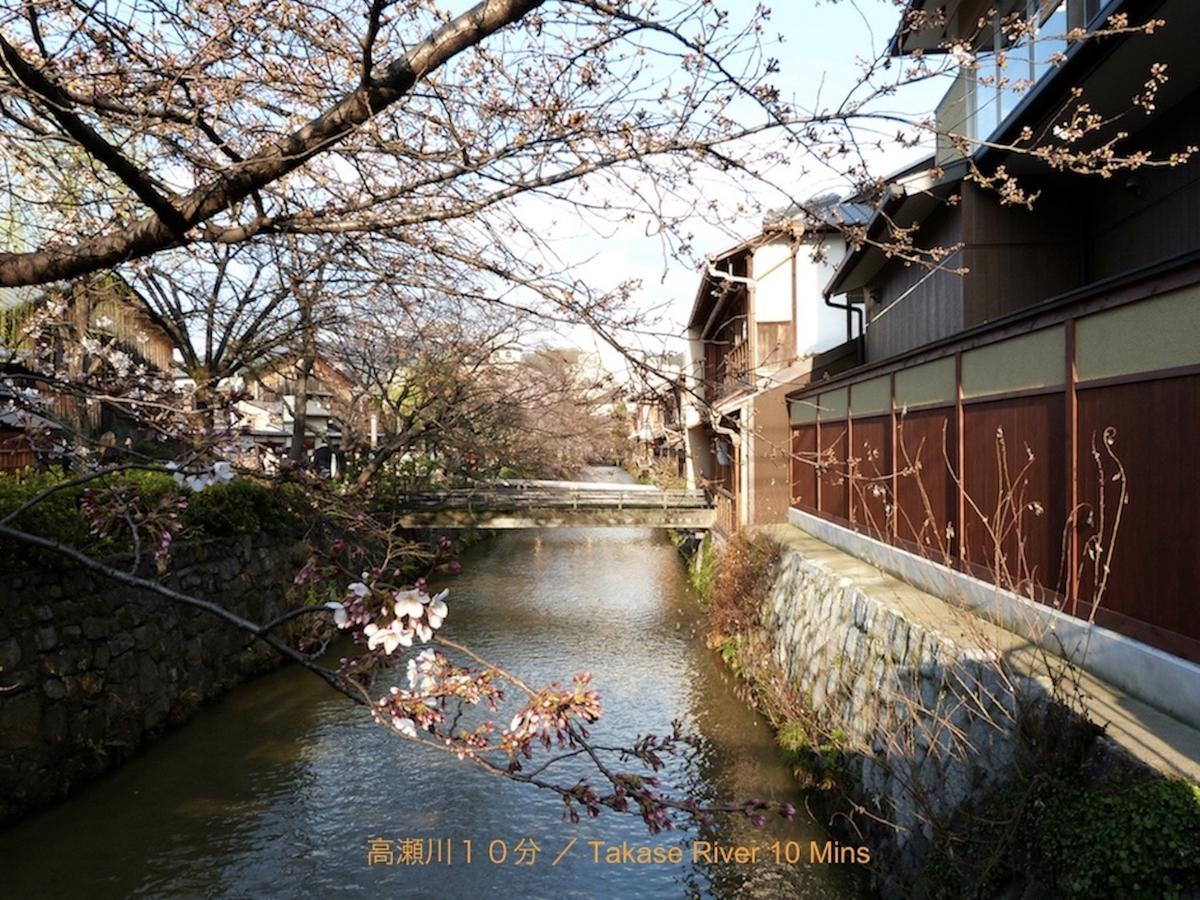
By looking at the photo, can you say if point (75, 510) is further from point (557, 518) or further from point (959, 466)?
point (557, 518)

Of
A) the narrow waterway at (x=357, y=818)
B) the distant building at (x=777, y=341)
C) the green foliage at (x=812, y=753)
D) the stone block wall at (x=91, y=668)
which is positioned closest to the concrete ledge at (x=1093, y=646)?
the green foliage at (x=812, y=753)

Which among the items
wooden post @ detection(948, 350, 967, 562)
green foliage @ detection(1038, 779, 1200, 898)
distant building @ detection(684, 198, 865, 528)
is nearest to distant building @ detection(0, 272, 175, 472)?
green foliage @ detection(1038, 779, 1200, 898)

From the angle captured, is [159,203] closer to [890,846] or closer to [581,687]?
[581,687]

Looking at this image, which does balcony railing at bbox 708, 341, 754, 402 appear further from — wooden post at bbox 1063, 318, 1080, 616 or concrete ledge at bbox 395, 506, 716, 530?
concrete ledge at bbox 395, 506, 716, 530

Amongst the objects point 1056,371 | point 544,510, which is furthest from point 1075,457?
point 544,510

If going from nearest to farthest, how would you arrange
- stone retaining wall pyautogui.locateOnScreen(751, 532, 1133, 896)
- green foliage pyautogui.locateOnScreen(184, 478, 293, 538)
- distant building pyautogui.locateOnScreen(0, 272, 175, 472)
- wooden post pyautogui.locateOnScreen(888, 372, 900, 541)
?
distant building pyautogui.locateOnScreen(0, 272, 175, 472), stone retaining wall pyautogui.locateOnScreen(751, 532, 1133, 896), wooden post pyautogui.locateOnScreen(888, 372, 900, 541), green foliage pyautogui.locateOnScreen(184, 478, 293, 538)

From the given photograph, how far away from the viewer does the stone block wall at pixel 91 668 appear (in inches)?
293

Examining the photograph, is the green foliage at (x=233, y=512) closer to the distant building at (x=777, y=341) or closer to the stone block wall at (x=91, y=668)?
the stone block wall at (x=91, y=668)

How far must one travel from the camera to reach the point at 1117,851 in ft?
11.4

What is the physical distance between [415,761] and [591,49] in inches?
301

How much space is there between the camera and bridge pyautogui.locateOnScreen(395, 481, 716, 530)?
64.5ft

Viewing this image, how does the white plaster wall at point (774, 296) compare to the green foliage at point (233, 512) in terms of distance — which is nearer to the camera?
the green foliage at point (233, 512)

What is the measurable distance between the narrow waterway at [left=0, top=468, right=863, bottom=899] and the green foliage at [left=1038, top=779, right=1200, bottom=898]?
1719 mm

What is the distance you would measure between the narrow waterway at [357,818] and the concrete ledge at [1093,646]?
2.32 m
